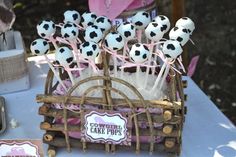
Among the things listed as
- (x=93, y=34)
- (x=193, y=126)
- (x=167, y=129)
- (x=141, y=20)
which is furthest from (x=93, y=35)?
(x=193, y=126)

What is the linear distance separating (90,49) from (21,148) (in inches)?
8.6

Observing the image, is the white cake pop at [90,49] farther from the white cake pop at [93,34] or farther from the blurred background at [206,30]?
the blurred background at [206,30]

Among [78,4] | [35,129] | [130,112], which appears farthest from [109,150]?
[78,4]

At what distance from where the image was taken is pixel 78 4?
2781 mm

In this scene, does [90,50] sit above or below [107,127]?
above

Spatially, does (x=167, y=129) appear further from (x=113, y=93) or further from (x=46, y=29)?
(x=46, y=29)

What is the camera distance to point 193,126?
1044 mm

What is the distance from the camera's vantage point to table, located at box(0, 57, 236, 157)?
95 cm

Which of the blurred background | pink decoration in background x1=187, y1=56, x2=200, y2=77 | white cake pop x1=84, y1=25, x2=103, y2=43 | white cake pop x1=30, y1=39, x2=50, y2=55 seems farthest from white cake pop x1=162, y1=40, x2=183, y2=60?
the blurred background

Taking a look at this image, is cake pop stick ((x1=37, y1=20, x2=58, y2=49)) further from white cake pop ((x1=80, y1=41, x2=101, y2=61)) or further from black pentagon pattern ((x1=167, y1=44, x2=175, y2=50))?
black pentagon pattern ((x1=167, y1=44, x2=175, y2=50))

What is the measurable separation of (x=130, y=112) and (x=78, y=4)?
199 centimetres

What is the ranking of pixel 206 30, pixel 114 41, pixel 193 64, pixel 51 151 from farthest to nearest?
pixel 206 30, pixel 193 64, pixel 51 151, pixel 114 41

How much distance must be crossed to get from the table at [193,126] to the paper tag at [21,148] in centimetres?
6

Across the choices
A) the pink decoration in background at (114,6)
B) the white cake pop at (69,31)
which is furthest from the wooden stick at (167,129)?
the pink decoration in background at (114,6)
